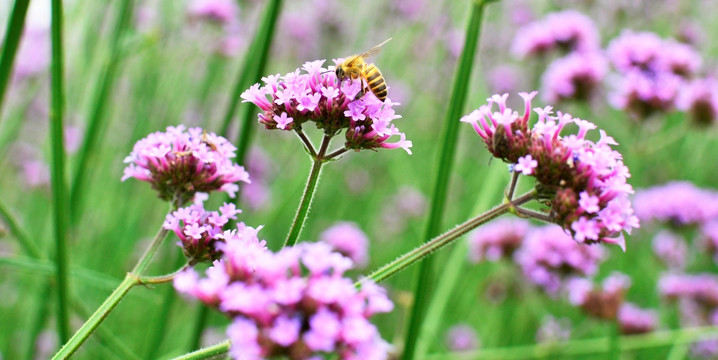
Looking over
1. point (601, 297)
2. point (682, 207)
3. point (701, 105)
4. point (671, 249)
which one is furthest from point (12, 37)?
point (671, 249)

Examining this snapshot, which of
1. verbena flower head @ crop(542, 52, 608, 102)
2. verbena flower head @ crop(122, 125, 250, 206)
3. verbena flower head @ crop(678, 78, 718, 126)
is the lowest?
verbena flower head @ crop(122, 125, 250, 206)

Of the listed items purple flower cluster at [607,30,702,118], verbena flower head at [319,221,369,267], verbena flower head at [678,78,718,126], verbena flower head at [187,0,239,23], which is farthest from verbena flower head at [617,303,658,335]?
verbena flower head at [187,0,239,23]

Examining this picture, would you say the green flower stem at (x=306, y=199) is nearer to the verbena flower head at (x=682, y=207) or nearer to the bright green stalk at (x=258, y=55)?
the bright green stalk at (x=258, y=55)

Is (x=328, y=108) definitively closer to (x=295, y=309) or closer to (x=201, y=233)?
(x=201, y=233)

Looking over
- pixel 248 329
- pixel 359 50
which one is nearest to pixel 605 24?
pixel 359 50

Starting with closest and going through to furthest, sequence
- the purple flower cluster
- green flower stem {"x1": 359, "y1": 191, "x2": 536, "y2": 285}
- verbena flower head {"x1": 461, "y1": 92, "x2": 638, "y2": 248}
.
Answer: green flower stem {"x1": 359, "y1": 191, "x2": 536, "y2": 285}, verbena flower head {"x1": 461, "y1": 92, "x2": 638, "y2": 248}, the purple flower cluster

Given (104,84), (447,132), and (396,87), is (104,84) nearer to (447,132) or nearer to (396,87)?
(447,132)

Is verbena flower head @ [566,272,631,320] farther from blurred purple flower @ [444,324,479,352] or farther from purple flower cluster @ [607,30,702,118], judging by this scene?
blurred purple flower @ [444,324,479,352]
